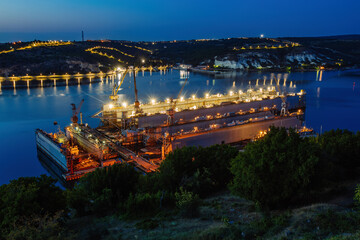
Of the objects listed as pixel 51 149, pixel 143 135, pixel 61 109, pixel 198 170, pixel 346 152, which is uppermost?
pixel 346 152

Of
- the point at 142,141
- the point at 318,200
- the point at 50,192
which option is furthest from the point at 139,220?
the point at 142,141

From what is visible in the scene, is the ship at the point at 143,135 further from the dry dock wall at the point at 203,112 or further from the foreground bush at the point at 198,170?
the foreground bush at the point at 198,170

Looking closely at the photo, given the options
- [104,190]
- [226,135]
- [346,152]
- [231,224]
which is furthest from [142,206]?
[226,135]

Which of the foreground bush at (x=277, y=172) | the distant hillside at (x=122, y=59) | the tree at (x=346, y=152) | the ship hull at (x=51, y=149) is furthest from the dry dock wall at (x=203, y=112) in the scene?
the distant hillside at (x=122, y=59)

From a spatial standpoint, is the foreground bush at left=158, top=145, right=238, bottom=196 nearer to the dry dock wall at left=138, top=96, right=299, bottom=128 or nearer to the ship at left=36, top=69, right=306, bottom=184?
the ship at left=36, top=69, right=306, bottom=184

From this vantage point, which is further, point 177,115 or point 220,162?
point 177,115

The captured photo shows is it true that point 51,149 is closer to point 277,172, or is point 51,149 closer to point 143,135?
point 143,135

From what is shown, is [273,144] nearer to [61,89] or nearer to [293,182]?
[293,182]
